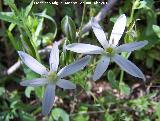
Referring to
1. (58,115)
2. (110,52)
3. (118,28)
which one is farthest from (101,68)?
(58,115)

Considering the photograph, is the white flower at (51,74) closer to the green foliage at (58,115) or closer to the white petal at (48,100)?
the white petal at (48,100)

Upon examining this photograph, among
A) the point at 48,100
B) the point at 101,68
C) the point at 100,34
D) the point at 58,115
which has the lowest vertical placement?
the point at 58,115

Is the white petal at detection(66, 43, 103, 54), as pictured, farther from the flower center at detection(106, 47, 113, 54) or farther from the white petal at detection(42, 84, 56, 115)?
the white petal at detection(42, 84, 56, 115)

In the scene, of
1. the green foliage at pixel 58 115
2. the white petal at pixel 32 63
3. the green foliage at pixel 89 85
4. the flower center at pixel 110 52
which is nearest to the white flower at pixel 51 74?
the white petal at pixel 32 63

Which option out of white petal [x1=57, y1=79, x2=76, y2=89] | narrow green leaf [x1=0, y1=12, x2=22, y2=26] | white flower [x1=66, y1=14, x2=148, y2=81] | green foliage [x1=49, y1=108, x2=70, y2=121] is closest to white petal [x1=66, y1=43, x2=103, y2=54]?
white flower [x1=66, y1=14, x2=148, y2=81]

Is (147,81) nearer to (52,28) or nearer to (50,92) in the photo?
(52,28)

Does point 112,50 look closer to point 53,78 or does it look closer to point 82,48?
point 82,48
